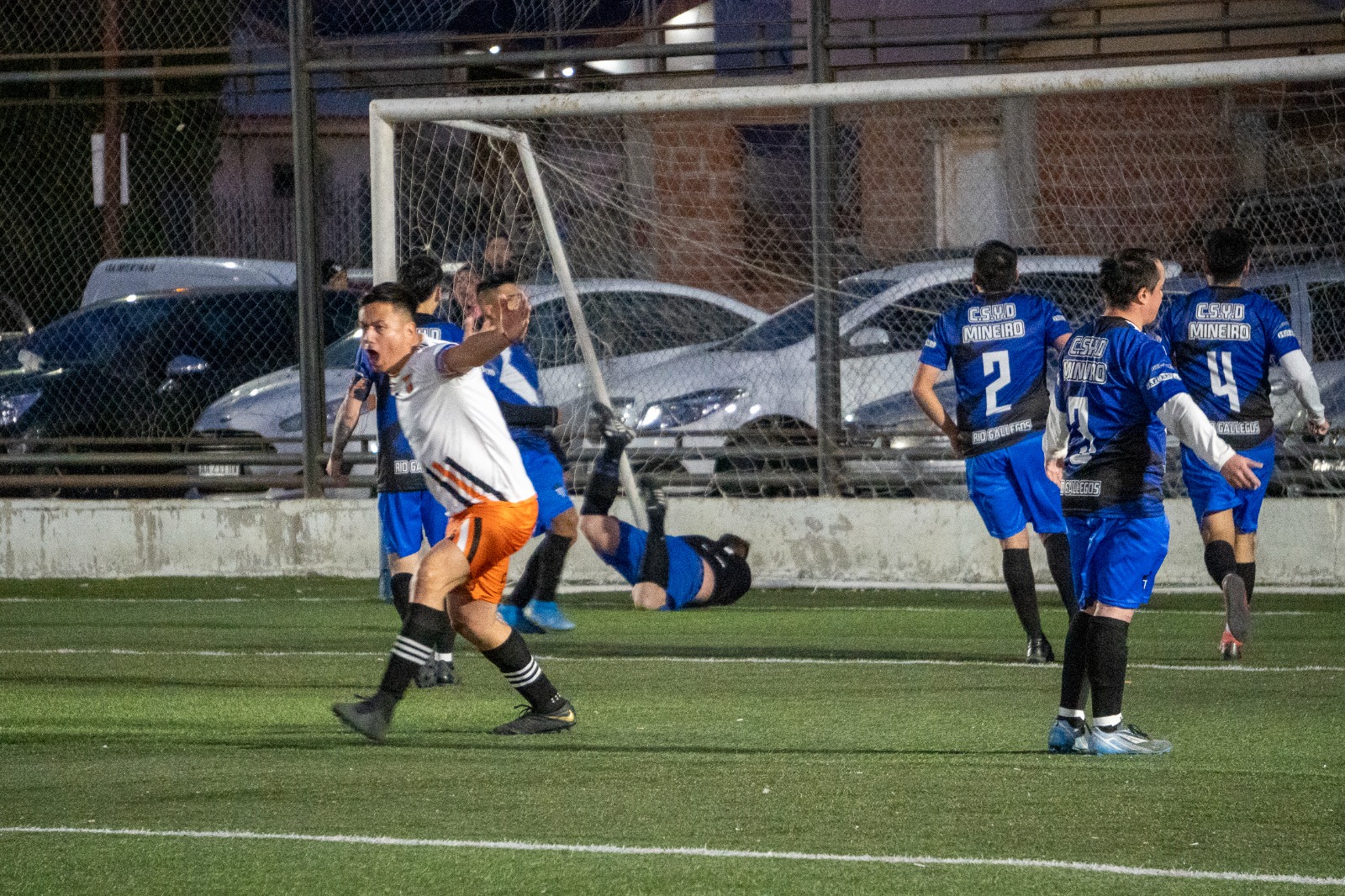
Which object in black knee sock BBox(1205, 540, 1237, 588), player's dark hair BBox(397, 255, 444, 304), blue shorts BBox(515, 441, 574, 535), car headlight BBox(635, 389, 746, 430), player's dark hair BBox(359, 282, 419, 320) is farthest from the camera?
car headlight BBox(635, 389, 746, 430)

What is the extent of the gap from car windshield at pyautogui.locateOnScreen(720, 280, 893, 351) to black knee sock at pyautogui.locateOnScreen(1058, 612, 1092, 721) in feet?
21.0

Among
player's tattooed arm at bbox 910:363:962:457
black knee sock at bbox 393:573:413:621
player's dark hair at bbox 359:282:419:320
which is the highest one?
player's dark hair at bbox 359:282:419:320

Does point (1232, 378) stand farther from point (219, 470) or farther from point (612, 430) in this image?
point (219, 470)

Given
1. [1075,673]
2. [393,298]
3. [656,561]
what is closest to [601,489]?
[656,561]

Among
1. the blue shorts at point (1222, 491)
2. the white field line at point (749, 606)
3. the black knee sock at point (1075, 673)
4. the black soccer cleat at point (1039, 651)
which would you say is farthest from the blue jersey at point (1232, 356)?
the black knee sock at point (1075, 673)

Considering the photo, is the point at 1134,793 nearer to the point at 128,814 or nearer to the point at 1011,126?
the point at 128,814

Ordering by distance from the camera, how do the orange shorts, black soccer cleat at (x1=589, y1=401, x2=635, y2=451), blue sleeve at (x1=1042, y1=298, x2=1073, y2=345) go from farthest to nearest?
1. black soccer cleat at (x1=589, y1=401, x2=635, y2=451)
2. blue sleeve at (x1=1042, y1=298, x2=1073, y2=345)
3. the orange shorts

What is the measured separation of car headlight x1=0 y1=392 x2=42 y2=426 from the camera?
1586 centimetres

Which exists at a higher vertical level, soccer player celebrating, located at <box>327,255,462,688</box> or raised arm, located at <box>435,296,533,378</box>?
raised arm, located at <box>435,296,533,378</box>

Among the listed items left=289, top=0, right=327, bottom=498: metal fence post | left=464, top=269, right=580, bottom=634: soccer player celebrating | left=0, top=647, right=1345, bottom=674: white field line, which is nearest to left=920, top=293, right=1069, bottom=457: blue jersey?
→ left=0, top=647, right=1345, bottom=674: white field line

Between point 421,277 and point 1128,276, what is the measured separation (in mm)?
3469

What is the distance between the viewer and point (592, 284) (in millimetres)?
13320

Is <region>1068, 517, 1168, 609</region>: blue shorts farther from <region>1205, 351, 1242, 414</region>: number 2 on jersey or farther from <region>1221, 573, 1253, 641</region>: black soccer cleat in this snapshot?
<region>1205, 351, 1242, 414</region>: number 2 on jersey

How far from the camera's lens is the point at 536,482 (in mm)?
10188
